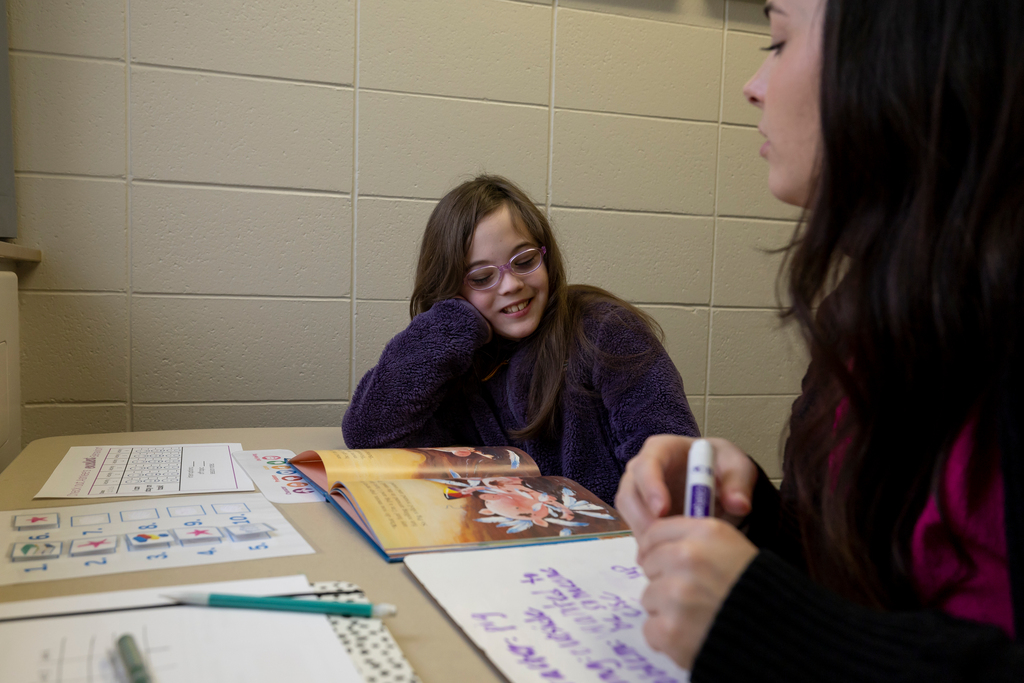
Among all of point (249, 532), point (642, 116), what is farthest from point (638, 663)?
point (642, 116)

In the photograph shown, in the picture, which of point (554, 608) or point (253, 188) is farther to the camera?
point (253, 188)

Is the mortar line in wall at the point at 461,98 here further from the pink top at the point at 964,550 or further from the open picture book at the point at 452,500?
the pink top at the point at 964,550

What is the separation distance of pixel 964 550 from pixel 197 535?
0.68 meters

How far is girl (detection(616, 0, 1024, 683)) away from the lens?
409mm

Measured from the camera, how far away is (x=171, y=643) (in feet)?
1.57

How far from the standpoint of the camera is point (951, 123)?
18.6 inches

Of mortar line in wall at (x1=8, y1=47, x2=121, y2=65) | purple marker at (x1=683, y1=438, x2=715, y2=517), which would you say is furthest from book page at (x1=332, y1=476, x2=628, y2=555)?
mortar line in wall at (x1=8, y1=47, x2=121, y2=65)

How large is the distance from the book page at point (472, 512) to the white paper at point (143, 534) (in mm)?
91

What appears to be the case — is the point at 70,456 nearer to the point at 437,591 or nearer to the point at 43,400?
the point at 437,591

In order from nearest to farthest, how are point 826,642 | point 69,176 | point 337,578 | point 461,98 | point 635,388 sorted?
point 826,642 → point 337,578 → point 635,388 → point 69,176 → point 461,98

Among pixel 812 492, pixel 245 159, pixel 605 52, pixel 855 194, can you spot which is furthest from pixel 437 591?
pixel 605 52

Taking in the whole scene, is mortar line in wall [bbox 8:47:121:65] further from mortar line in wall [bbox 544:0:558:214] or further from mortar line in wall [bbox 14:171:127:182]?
mortar line in wall [bbox 544:0:558:214]

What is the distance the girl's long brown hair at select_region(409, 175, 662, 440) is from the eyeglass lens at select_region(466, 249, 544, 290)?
1.2 inches

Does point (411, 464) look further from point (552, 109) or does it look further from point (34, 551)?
point (552, 109)
